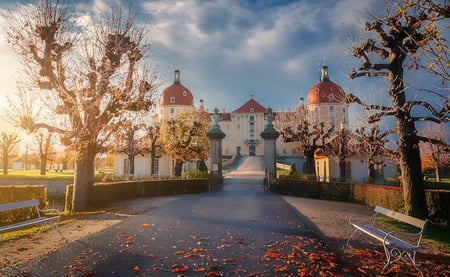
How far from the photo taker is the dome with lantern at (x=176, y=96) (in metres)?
60.3

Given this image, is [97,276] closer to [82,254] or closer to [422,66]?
[82,254]

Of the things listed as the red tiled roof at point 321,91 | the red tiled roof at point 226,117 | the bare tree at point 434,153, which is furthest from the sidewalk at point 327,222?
the red tiled roof at point 226,117

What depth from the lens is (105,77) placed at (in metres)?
10.3

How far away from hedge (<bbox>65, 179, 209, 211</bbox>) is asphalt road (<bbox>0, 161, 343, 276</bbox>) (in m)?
5.30

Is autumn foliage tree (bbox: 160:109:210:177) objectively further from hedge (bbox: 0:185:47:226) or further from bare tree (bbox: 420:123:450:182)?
bare tree (bbox: 420:123:450:182)

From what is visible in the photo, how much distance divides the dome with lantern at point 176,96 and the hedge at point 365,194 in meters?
46.0

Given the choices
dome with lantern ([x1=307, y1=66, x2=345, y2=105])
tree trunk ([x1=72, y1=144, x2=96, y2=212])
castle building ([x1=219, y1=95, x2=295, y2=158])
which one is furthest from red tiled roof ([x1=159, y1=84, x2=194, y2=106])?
tree trunk ([x1=72, y1=144, x2=96, y2=212])

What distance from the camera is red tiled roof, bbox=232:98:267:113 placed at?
6856 cm

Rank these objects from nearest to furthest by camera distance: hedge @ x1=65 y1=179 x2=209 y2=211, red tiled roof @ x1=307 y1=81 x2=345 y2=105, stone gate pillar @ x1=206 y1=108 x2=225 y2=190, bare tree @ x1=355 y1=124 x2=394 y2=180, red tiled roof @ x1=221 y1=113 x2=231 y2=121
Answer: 1. bare tree @ x1=355 y1=124 x2=394 y2=180
2. hedge @ x1=65 y1=179 x2=209 y2=211
3. stone gate pillar @ x1=206 y1=108 x2=225 y2=190
4. red tiled roof @ x1=307 y1=81 x2=345 y2=105
5. red tiled roof @ x1=221 y1=113 x2=231 y2=121

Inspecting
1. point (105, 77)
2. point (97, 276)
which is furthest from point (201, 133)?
point (97, 276)

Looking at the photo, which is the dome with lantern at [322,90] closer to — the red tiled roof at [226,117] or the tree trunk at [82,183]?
the red tiled roof at [226,117]

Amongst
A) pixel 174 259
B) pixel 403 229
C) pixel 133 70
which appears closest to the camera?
pixel 174 259

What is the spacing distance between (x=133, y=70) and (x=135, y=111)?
1.77 metres

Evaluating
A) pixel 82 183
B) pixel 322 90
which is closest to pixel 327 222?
pixel 82 183
